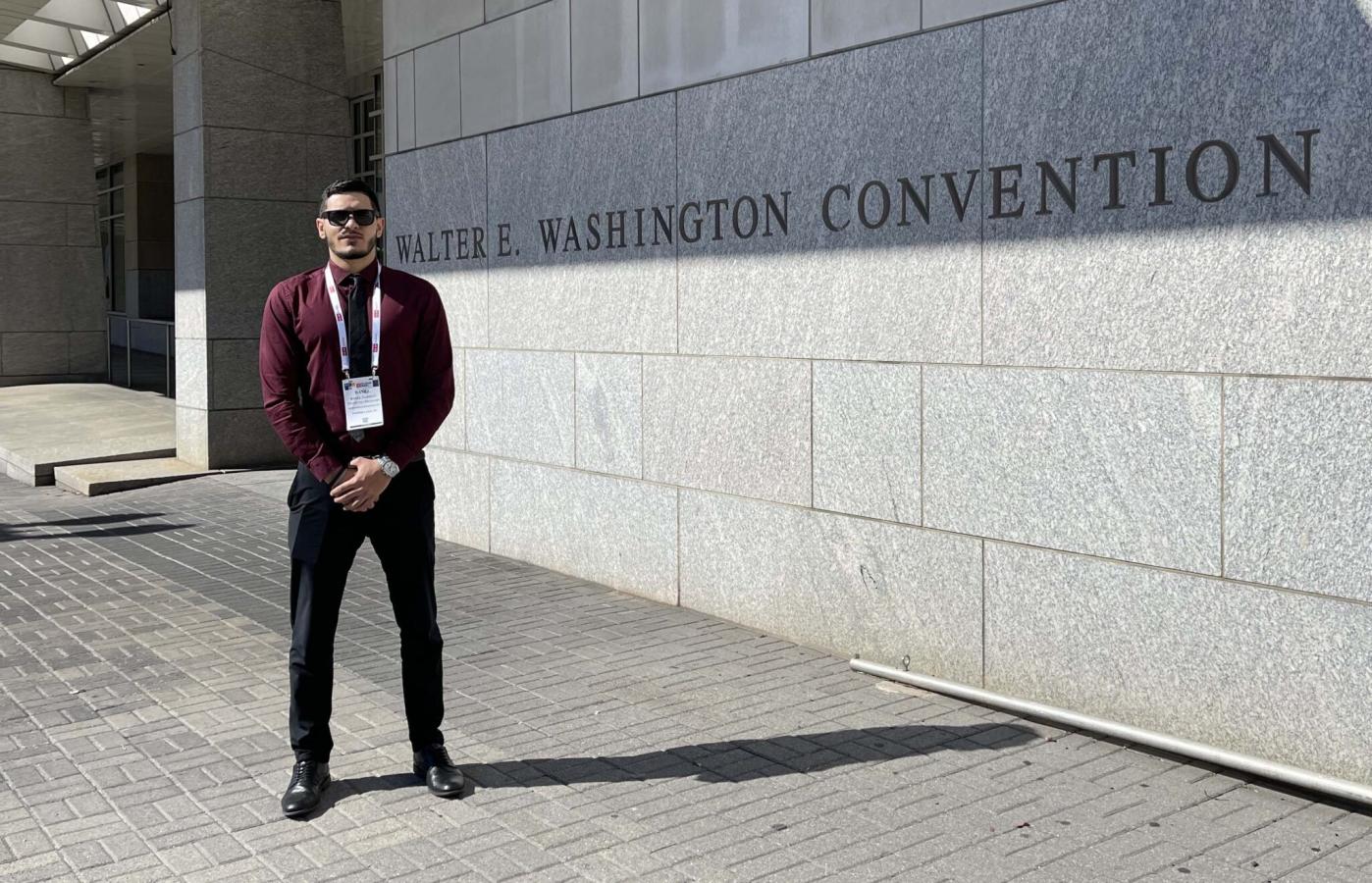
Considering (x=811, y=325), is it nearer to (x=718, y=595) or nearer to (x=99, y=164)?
(x=718, y=595)

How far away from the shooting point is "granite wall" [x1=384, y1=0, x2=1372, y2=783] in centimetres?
488

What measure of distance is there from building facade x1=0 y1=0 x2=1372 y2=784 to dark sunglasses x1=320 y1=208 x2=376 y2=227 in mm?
2518

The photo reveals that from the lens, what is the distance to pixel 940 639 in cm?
630

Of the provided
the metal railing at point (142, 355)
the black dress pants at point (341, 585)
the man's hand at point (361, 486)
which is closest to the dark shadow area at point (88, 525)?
the black dress pants at point (341, 585)

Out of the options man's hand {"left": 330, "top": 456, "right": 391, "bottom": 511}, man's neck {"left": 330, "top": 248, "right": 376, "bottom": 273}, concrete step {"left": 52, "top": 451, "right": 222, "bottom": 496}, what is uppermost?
man's neck {"left": 330, "top": 248, "right": 376, "bottom": 273}

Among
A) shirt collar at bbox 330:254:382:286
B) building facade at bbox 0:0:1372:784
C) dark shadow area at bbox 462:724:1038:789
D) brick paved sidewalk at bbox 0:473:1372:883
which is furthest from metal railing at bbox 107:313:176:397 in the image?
dark shadow area at bbox 462:724:1038:789

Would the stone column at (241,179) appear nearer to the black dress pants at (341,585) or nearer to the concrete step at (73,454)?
the concrete step at (73,454)

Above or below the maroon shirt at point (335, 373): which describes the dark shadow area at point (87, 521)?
below

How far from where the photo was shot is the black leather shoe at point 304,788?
4.80 metres

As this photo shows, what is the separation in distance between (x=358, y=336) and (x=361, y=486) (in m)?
0.53

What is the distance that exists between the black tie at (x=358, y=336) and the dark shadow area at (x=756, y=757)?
60.6 inches

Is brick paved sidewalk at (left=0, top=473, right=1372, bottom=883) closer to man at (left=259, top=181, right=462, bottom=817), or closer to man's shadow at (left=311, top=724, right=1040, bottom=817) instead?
man's shadow at (left=311, top=724, right=1040, bottom=817)

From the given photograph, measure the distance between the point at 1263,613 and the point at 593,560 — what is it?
14.8 ft

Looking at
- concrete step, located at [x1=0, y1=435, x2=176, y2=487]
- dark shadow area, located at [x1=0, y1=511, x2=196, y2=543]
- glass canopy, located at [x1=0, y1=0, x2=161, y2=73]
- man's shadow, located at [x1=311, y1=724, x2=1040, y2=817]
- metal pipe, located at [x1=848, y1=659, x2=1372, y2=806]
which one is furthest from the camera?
glass canopy, located at [x1=0, y1=0, x2=161, y2=73]
